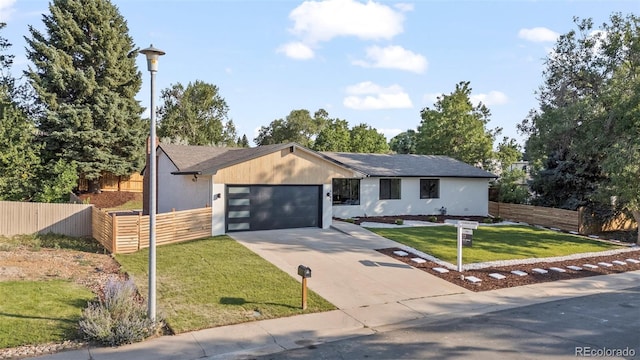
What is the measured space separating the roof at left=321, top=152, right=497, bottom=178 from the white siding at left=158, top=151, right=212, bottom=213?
315 inches

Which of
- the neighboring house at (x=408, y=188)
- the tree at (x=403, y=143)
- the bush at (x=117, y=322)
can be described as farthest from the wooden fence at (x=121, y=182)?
the tree at (x=403, y=143)

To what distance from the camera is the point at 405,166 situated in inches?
995

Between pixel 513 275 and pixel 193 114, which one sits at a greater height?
pixel 193 114

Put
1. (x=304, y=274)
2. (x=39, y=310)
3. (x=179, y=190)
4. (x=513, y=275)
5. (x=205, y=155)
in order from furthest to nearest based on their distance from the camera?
1. (x=205, y=155)
2. (x=179, y=190)
3. (x=513, y=275)
4. (x=304, y=274)
5. (x=39, y=310)

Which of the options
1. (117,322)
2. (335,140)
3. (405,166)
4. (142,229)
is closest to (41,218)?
(142,229)

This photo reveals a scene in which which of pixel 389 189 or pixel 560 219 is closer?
pixel 560 219

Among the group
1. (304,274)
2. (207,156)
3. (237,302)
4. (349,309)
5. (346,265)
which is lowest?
(349,309)

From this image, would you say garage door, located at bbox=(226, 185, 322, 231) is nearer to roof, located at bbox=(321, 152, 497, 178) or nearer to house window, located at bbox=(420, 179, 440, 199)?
roof, located at bbox=(321, 152, 497, 178)

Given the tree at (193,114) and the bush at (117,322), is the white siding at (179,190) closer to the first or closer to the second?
the bush at (117,322)

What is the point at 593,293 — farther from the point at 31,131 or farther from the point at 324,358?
the point at 31,131

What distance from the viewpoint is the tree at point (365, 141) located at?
4644 cm

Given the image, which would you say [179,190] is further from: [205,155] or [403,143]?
[403,143]

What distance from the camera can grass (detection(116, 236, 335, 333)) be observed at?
8125 mm

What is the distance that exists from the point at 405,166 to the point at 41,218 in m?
18.5
